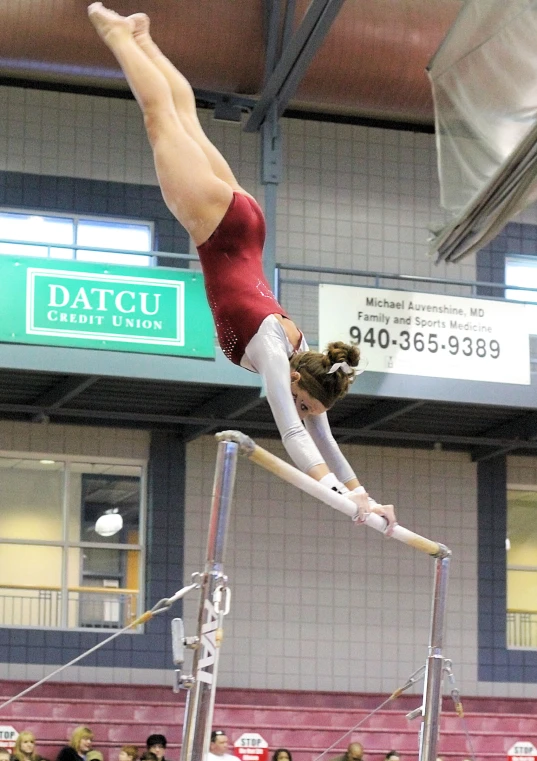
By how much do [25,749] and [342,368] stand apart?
19.5 ft

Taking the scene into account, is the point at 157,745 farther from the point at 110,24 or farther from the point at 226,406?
the point at 110,24

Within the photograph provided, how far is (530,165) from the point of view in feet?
26.2

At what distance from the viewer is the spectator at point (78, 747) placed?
10.1m

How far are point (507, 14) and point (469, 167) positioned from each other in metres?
1.06

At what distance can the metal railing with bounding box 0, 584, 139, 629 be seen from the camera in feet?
39.5

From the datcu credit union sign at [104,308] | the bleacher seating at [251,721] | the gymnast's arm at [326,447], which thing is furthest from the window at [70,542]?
the gymnast's arm at [326,447]

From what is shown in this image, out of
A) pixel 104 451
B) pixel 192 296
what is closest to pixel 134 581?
pixel 104 451

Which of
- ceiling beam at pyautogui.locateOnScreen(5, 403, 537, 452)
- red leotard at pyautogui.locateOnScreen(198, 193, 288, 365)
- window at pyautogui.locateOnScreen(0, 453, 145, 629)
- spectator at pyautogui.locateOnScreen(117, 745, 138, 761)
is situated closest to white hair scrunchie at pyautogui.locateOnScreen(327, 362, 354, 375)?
red leotard at pyautogui.locateOnScreen(198, 193, 288, 365)

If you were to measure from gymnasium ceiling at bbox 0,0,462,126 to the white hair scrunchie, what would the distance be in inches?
244

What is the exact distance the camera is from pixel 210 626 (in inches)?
171

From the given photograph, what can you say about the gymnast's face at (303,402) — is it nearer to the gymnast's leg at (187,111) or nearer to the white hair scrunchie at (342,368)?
the white hair scrunchie at (342,368)

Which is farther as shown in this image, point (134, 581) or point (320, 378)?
point (134, 581)

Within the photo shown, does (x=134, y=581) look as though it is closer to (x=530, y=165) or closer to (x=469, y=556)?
(x=469, y=556)

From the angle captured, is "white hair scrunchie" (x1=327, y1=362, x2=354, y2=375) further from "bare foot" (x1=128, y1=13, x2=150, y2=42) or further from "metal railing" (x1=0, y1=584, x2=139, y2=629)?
"metal railing" (x1=0, y1=584, x2=139, y2=629)
